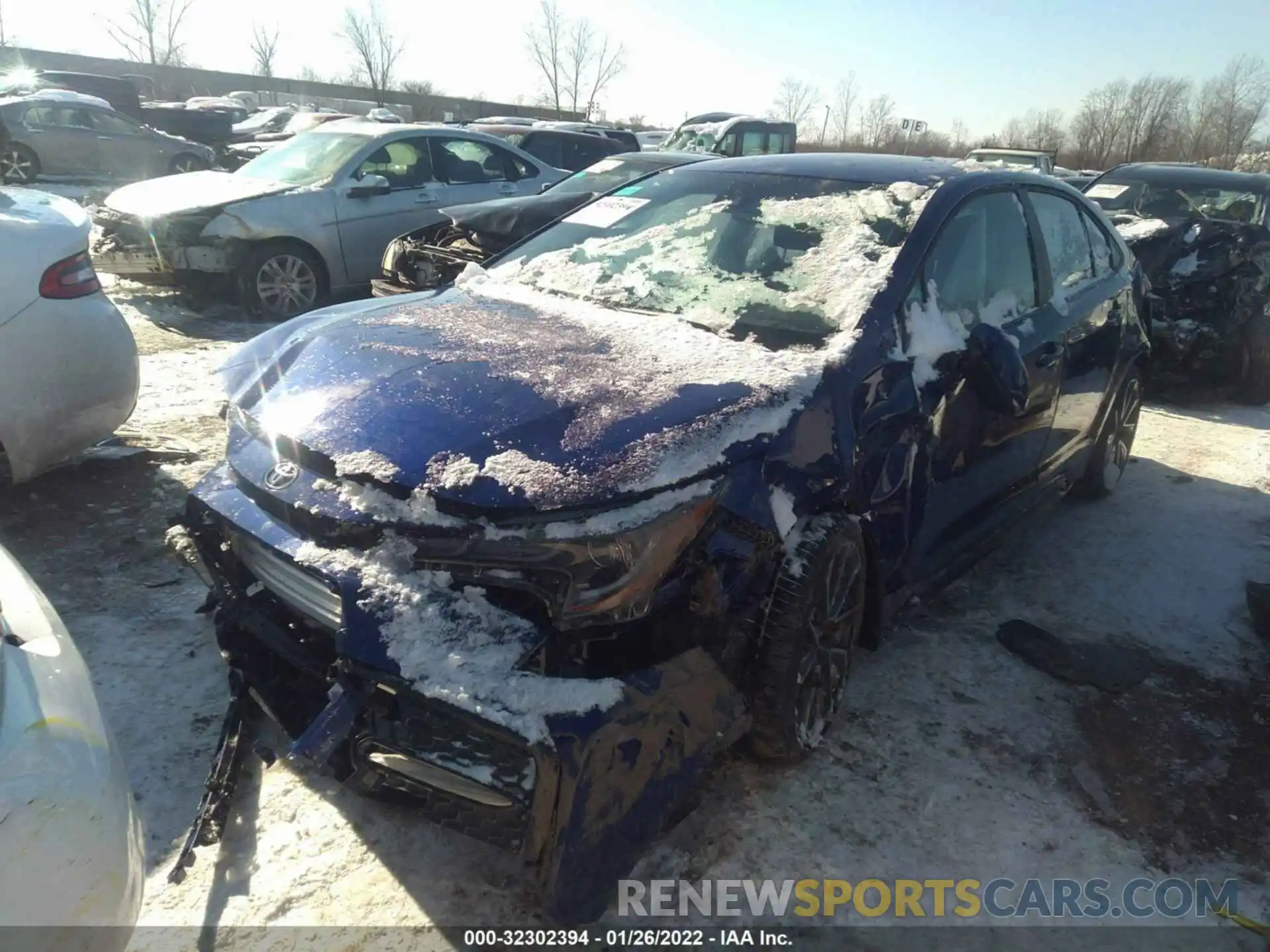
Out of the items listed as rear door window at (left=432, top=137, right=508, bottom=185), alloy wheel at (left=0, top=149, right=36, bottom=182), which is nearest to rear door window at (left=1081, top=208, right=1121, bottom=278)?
rear door window at (left=432, top=137, right=508, bottom=185)

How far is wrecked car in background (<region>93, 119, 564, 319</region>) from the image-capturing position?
24.5 feet

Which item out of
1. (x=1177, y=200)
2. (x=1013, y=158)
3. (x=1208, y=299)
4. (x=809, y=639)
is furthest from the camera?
(x=1013, y=158)

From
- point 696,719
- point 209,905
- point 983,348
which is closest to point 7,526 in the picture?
point 209,905

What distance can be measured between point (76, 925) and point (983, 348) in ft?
9.28

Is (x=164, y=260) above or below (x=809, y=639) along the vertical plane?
above

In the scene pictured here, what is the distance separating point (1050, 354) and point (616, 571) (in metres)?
2.44

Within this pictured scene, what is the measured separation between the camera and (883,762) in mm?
2809

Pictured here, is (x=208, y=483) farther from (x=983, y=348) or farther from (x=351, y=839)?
(x=983, y=348)

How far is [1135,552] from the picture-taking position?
449 centimetres

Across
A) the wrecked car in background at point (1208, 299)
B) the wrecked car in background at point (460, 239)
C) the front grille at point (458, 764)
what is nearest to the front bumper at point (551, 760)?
the front grille at point (458, 764)

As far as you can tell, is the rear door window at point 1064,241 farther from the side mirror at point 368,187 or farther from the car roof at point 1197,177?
the side mirror at point 368,187

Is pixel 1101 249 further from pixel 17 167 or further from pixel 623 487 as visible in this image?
pixel 17 167

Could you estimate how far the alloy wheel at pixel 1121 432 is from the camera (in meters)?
4.97
